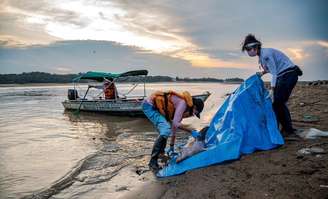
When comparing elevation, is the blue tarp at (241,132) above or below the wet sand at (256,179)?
above

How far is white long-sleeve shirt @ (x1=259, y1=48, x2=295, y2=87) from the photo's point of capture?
233 inches

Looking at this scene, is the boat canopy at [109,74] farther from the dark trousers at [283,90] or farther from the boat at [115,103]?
the dark trousers at [283,90]

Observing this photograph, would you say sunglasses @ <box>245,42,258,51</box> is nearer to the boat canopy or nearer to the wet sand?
the wet sand

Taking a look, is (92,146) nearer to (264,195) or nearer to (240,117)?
(240,117)

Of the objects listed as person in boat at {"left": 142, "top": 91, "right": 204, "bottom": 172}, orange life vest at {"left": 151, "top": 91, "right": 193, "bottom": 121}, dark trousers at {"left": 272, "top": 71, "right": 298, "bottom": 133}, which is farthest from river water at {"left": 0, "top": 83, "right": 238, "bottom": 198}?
dark trousers at {"left": 272, "top": 71, "right": 298, "bottom": 133}

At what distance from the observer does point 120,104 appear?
17859 millimetres

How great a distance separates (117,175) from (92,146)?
402cm

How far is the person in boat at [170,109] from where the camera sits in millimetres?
5594

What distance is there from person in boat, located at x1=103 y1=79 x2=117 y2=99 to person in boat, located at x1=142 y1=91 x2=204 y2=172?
42.0 ft

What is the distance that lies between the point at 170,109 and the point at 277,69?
2284mm

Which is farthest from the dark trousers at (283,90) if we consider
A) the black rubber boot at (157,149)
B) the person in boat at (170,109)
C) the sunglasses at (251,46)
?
the black rubber boot at (157,149)

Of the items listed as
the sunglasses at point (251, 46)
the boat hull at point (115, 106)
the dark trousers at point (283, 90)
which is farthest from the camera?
the boat hull at point (115, 106)

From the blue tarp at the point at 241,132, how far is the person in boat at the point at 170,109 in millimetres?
518

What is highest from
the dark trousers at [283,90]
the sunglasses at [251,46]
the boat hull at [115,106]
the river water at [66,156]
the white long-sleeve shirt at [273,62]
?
the sunglasses at [251,46]
